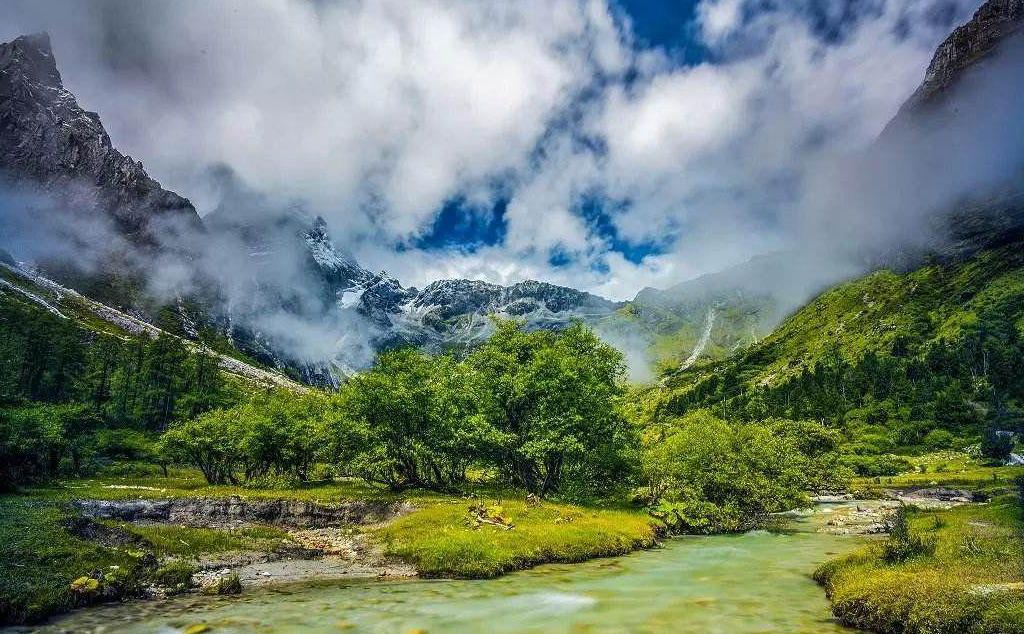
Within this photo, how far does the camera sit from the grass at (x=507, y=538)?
25.0 m

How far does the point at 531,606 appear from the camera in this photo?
19047mm

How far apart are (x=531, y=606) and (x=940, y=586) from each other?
12.6 m

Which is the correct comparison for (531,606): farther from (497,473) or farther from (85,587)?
(497,473)

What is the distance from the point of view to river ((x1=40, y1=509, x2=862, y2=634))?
16.2 meters

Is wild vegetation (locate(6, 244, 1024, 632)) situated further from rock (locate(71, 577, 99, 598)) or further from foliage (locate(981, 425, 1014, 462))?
foliage (locate(981, 425, 1014, 462))

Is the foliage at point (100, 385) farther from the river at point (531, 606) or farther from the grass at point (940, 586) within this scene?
the grass at point (940, 586)

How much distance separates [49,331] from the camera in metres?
121

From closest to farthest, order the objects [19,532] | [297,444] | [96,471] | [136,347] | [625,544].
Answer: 1. [19,532]
2. [625,544]
3. [297,444]
4. [96,471]
5. [136,347]

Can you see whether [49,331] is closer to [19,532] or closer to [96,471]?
[96,471]

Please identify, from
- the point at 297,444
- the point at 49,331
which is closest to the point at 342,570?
the point at 297,444

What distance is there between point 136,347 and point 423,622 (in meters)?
181

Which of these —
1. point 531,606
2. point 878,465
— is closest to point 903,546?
point 531,606

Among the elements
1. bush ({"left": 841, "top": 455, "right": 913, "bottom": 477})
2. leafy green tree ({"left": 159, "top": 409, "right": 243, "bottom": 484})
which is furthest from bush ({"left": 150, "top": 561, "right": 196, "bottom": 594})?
bush ({"left": 841, "top": 455, "right": 913, "bottom": 477})

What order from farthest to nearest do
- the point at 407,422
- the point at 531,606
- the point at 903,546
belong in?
the point at 407,422 < the point at 903,546 < the point at 531,606
